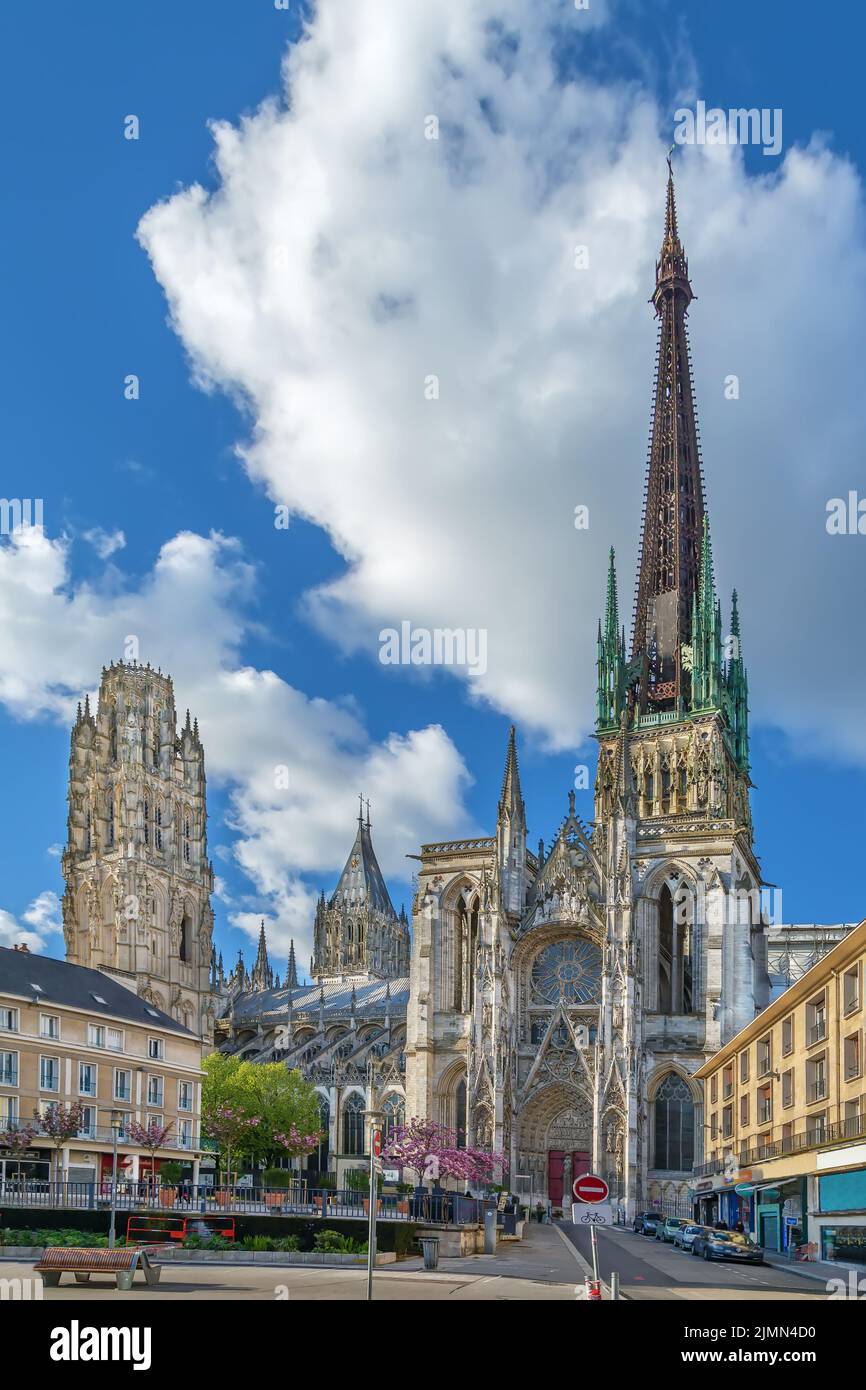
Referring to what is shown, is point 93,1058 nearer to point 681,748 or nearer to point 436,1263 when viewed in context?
point 436,1263

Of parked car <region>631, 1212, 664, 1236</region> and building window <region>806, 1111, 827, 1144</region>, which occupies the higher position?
building window <region>806, 1111, 827, 1144</region>

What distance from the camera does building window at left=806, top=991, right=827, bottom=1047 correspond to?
4119cm

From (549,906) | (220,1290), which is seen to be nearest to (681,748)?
(549,906)

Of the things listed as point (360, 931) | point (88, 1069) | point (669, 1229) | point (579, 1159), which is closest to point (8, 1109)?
point (88, 1069)

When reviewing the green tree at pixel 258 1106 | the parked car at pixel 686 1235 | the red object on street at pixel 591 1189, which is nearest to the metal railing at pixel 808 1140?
the parked car at pixel 686 1235

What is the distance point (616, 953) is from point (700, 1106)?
27.4 feet

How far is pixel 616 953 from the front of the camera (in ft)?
236

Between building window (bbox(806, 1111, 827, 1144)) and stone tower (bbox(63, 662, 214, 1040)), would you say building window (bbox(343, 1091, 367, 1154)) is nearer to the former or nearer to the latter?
stone tower (bbox(63, 662, 214, 1040))

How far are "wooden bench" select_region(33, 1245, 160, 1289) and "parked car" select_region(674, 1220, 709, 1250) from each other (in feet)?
76.8

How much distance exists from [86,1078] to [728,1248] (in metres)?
26.3

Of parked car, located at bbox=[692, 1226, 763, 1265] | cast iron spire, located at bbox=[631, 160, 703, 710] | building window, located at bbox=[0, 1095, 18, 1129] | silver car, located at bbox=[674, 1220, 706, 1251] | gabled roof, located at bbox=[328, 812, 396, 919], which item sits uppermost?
cast iron spire, located at bbox=[631, 160, 703, 710]

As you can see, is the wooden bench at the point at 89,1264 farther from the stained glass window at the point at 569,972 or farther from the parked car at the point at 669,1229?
the stained glass window at the point at 569,972

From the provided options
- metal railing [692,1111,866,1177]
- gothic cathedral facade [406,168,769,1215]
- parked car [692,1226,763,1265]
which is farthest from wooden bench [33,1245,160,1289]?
gothic cathedral facade [406,168,769,1215]

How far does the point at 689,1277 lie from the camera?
103 ft
